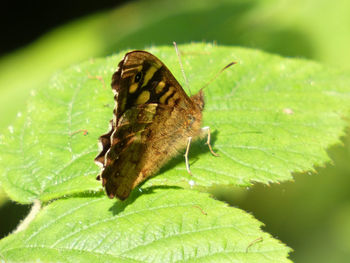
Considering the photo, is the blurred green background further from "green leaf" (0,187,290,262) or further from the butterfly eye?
the butterfly eye

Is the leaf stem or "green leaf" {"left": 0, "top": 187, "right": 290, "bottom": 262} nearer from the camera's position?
"green leaf" {"left": 0, "top": 187, "right": 290, "bottom": 262}

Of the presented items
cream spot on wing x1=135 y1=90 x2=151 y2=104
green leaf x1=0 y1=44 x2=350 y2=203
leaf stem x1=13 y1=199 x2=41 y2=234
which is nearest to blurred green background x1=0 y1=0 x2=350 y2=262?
green leaf x1=0 y1=44 x2=350 y2=203

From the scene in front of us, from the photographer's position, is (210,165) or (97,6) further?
(97,6)

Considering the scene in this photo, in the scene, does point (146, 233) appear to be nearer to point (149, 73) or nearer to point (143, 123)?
point (143, 123)

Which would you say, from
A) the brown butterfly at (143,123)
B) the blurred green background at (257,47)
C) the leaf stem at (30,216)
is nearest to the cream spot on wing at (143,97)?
the brown butterfly at (143,123)

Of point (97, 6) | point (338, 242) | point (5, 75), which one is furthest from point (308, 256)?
point (97, 6)

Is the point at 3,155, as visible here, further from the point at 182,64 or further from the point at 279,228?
the point at 279,228

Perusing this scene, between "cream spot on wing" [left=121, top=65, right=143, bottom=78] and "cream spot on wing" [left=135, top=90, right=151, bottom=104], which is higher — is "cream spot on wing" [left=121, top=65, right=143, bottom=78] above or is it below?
above

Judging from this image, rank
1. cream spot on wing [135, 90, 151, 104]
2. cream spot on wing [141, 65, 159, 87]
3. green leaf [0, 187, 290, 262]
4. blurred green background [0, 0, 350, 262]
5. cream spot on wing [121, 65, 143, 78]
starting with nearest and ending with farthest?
green leaf [0, 187, 290, 262]
cream spot on wing [121, 65, 143, 78]
cream spot on wing [141, 65, 159, 87]
cream spot on wing [135, 90, 151, 104]
blurred green background [0, 0, 350, 262]
